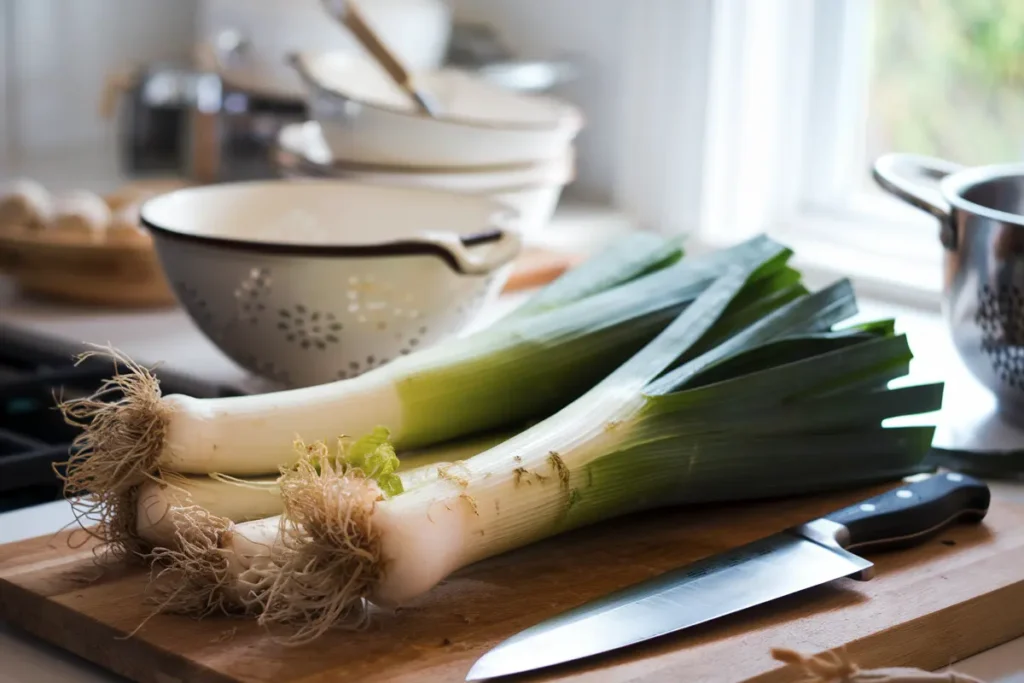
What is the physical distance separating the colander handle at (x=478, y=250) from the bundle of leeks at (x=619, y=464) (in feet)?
0.59

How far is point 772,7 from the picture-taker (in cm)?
186

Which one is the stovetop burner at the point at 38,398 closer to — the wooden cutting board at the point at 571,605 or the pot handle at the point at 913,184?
the wooden cutting board at the point at 571,605

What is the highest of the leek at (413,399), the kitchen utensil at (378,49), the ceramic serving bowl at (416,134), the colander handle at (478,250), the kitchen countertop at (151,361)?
the kitchen utensil at (378,49)

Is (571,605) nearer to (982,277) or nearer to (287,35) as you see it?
(982,277)

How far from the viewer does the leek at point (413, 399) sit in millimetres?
818

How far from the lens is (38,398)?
1.17 m

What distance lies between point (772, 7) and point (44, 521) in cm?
128

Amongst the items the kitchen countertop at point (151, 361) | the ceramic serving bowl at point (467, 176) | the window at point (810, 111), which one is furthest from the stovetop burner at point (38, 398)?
the window at point (810, 111)

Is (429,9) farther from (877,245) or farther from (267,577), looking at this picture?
(267,577)

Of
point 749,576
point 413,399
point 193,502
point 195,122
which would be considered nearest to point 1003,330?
point 749,576

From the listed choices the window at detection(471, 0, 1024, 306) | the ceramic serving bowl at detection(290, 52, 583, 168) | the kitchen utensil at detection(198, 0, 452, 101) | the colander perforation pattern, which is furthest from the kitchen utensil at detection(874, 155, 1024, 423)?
the kitchen utensil at detection(198, 0, 452, 101)

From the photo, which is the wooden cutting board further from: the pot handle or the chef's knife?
the pot handle

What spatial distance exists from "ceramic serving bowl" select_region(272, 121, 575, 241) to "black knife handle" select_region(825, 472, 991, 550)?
2.23 ft

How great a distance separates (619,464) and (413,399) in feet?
0.49
